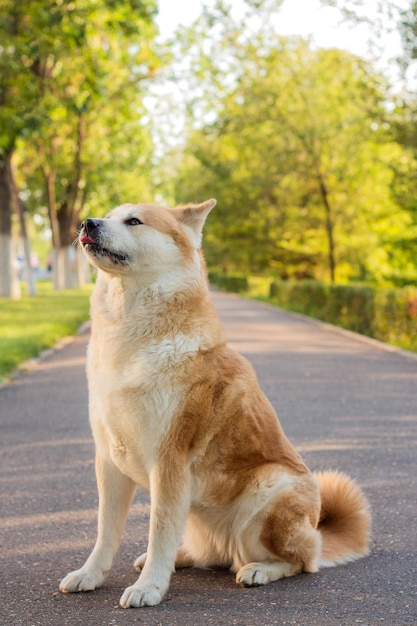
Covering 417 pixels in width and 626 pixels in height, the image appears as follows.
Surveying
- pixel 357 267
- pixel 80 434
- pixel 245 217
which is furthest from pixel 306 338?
pixel 245 217

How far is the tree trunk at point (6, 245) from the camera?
3259 centimetres

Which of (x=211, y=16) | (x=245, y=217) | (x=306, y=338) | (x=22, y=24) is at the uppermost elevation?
(x=211, y=16)

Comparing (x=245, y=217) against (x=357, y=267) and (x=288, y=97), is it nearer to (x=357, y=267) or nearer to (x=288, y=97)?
(x=357, y=267)

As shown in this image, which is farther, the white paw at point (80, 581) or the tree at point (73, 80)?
the tree at point (73, 80)

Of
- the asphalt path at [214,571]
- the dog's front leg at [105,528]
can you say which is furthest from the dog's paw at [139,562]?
the dog's front leg at [105,528]

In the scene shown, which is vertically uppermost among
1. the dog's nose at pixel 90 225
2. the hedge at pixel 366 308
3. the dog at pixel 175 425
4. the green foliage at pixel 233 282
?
the dog's nose at pixel 90 225

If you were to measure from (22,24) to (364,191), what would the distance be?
18731 mm

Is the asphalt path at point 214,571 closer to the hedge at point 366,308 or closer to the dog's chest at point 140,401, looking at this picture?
the dog's chest at point 140,401

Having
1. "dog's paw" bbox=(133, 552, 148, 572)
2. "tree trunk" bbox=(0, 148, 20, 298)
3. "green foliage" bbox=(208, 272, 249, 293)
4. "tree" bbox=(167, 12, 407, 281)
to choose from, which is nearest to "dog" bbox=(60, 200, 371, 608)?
"dog's paw" bbox=(133, 552, 148, 572)

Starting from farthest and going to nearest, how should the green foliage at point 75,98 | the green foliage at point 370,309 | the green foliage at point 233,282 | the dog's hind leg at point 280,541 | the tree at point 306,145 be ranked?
1. the green foliage at point 233,282
2. the tree at point 306,145
3. the green foliage at point 75,98
4. the green foliage at point 370,309
5. the dog's hind leg at point 280,541

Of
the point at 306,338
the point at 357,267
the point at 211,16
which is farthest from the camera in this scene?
the point at 357,267

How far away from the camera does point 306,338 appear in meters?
21.6

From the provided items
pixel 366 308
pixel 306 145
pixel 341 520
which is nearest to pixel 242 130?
pixel 306 145

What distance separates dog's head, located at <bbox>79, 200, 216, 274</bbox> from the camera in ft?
13.6
